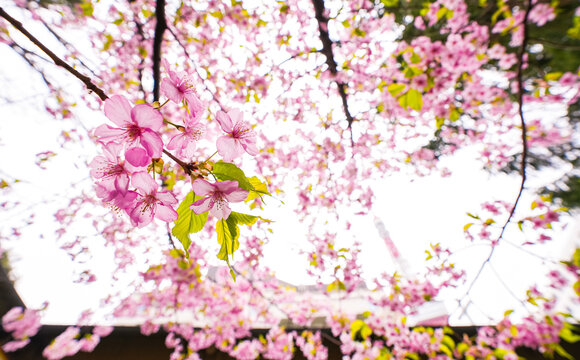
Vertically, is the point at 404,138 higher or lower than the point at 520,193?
higher

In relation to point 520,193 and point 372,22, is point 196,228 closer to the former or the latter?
point 520,193

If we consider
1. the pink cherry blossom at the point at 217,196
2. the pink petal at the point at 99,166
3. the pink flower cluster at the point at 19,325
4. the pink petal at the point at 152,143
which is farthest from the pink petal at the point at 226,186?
the pink flower cluster at the point at 19,325

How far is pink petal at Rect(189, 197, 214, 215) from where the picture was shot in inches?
36.1

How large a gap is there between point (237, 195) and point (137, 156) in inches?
14.0

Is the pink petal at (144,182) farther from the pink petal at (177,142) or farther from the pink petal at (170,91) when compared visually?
the pink petal at (170,91)

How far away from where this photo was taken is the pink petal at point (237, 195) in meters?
0.96

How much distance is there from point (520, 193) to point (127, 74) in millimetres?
6123

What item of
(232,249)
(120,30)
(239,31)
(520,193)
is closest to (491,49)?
(520,193)

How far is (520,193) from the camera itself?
2537 mm

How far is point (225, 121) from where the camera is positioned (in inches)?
44.3

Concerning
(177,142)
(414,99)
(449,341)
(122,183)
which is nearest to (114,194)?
(122,183)

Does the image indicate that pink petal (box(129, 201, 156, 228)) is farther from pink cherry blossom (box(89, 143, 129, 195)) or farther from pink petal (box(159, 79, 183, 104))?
pink petal (box(159, 79, 183, 104))

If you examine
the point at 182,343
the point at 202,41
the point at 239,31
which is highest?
the point at 239,31

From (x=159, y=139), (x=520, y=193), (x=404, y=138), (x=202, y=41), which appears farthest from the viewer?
(x=404, y=138)
